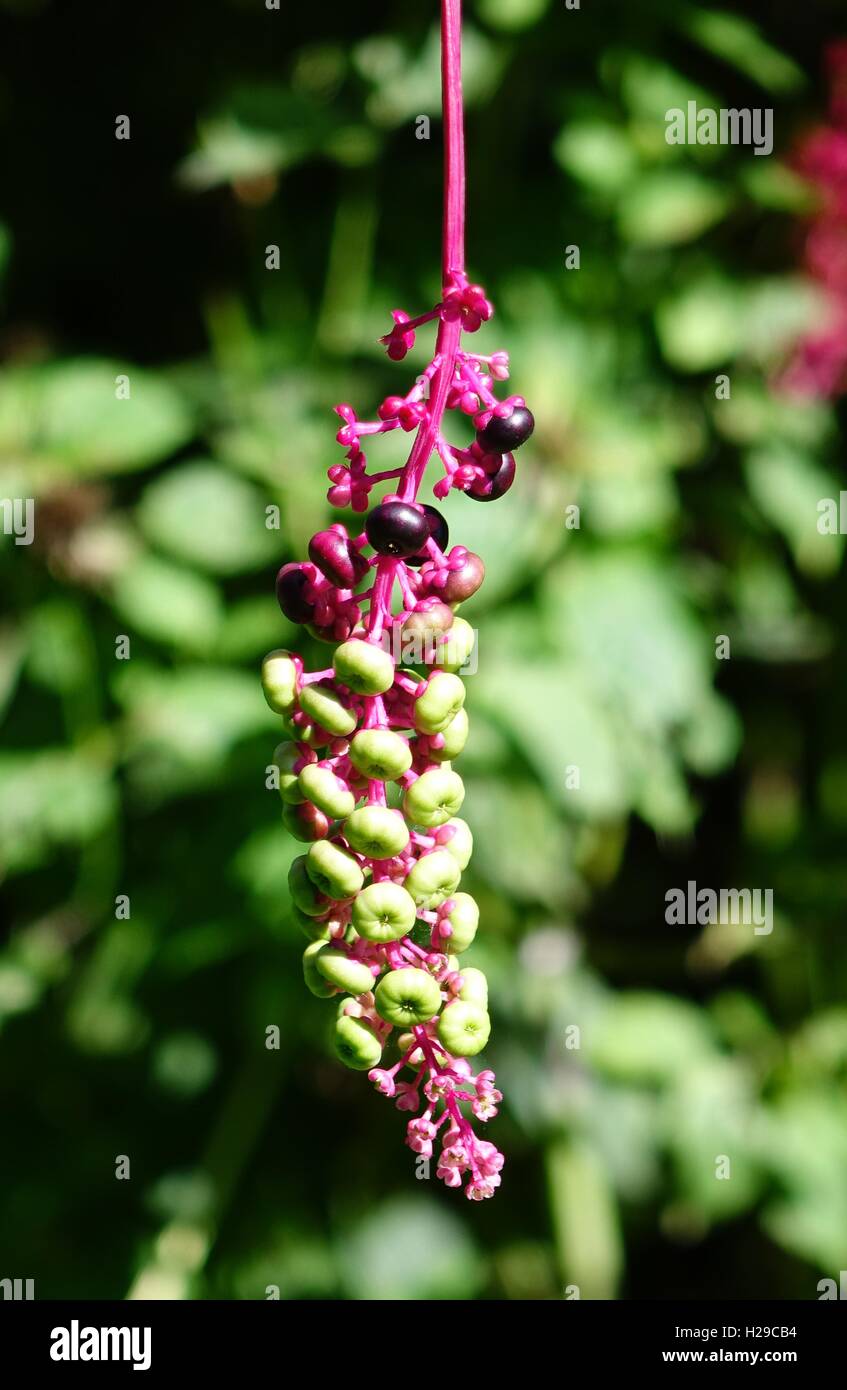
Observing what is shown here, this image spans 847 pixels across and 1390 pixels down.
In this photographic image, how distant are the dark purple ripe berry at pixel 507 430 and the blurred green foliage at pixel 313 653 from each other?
1.15m

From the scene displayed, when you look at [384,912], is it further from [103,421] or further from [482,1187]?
[103,421]

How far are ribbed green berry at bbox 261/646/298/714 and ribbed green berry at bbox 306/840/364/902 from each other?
0.10 m

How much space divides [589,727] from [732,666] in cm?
108

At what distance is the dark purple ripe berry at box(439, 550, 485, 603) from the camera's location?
2.99 feet

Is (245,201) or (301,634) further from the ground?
(245,201)

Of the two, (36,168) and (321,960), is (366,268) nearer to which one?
(36,168)

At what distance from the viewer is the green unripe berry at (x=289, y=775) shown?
0.96 m

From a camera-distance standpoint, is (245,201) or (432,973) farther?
(245,201)

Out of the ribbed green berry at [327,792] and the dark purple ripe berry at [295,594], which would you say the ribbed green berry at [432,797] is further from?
the dark purple ripe berry at [295,594]

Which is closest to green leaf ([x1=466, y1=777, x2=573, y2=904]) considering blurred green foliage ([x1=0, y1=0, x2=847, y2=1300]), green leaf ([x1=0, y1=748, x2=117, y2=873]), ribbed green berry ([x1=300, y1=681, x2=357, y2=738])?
blurred green foliage ([x1=0, y1=0, x2=847, y2=1300])

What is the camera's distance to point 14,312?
2584 mm

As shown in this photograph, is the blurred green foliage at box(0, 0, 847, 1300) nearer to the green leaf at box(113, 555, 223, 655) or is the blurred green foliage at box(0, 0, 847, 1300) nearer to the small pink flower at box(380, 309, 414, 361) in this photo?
the green leaf at box(113, 555, 223, 655)

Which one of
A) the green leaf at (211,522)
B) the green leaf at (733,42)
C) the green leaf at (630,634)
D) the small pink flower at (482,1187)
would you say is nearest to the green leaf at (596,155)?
the green leaf at (733,42)

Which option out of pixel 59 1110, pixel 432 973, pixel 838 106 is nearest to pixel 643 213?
pixel 838 106
